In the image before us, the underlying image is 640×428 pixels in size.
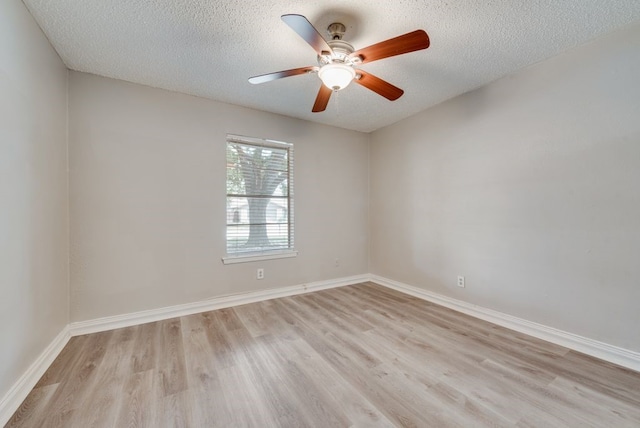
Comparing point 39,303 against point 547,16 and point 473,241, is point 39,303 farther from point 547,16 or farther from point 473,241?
point 547,16

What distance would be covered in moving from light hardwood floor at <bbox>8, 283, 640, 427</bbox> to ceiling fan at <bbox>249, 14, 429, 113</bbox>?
2.09 metres

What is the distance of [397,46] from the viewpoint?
1.54 meters

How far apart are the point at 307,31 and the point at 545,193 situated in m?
2.40

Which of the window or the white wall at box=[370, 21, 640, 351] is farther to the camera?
the window

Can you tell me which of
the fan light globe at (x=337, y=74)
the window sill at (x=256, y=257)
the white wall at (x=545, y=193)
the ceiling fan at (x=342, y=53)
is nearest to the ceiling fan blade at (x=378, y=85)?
the ceiling fan at (x=342, y=53)

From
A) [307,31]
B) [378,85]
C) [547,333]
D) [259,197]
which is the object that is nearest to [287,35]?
[307,31]

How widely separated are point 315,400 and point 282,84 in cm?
275

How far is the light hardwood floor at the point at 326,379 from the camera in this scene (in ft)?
4.69

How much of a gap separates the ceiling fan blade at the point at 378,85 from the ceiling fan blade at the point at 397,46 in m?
0.20

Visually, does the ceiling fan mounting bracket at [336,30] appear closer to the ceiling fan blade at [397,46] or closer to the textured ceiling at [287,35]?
the textured ceiling at [287,35]

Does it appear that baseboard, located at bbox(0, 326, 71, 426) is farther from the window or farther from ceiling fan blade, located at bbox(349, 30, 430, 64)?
ceiling fan blade, located at bbox(349, 30, 430, 64)

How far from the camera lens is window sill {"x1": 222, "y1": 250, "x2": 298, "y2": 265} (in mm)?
3110

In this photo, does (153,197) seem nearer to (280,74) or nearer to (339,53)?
(280,74)

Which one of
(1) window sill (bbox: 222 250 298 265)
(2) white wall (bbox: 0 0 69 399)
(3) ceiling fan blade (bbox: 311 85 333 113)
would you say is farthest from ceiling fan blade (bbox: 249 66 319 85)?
(1) window sill (bbox: 222 250 298 265)
